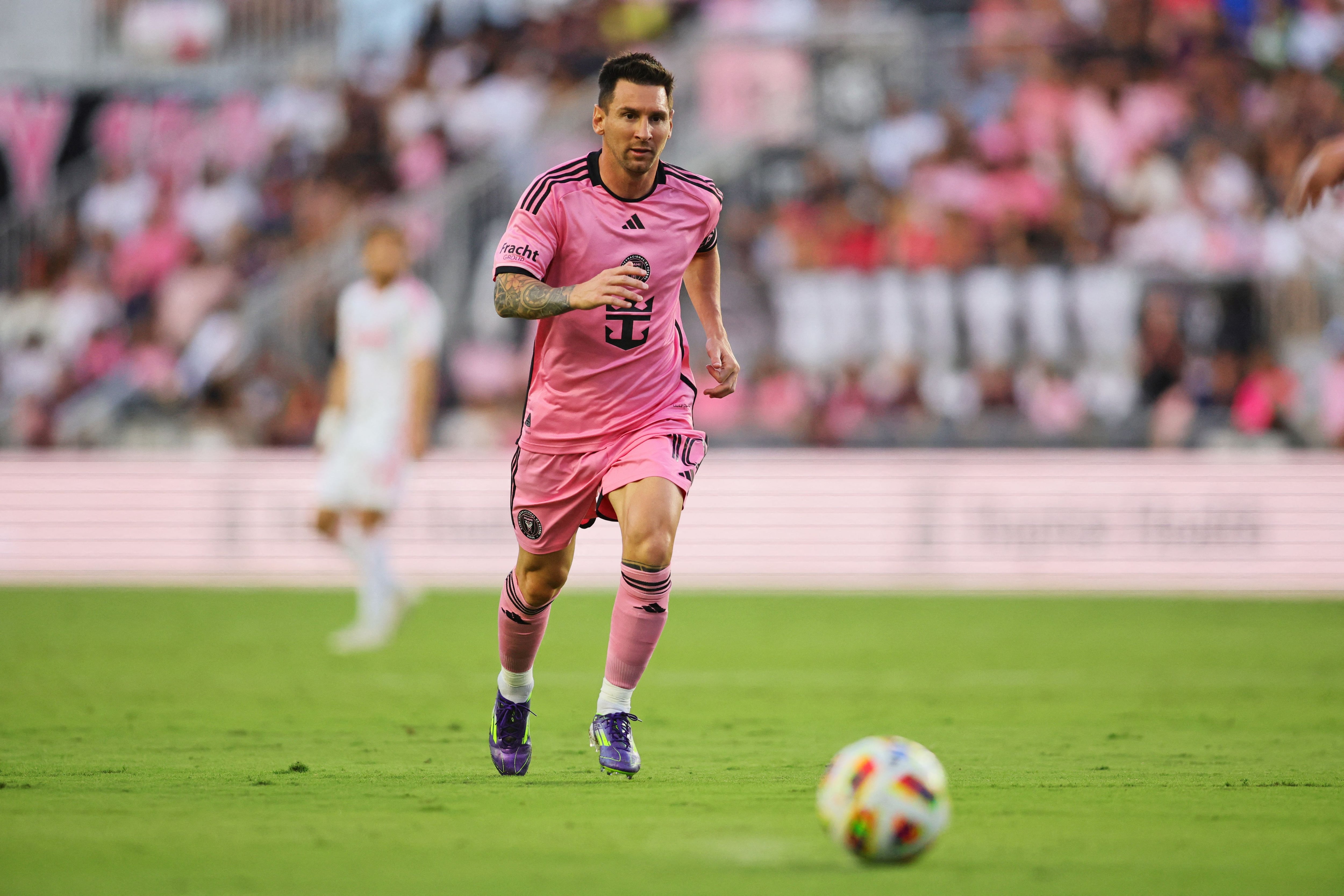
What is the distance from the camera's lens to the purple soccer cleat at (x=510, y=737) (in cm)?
619

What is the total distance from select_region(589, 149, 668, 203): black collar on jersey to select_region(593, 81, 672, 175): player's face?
14 cm

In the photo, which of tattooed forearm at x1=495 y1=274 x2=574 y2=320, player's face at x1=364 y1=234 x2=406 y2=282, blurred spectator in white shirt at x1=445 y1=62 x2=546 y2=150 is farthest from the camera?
blurred spectator in white shirt at x1=445 y1=62 x2=546 y2=150

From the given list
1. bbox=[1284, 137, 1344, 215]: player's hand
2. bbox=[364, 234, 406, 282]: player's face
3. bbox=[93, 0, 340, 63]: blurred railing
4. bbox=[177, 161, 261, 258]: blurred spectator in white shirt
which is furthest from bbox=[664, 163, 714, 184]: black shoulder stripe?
bbox=[93, 0, 340, 63]: blurred railing

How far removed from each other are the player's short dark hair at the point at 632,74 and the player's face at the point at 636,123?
0.02 metres

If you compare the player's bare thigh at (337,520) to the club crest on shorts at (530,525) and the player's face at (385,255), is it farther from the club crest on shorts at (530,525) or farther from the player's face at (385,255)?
the club crest on shorts at (530,525)

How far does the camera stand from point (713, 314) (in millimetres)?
6762

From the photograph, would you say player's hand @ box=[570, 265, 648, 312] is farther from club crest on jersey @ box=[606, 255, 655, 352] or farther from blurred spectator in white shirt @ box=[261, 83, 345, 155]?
blurred spectator in white shirt @ box=[261, 83, 345, 155]

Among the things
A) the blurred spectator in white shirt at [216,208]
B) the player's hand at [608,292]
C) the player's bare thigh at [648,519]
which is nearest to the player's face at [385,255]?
the player's bare thigh at [648,519]

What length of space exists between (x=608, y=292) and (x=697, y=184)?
1.04 metres

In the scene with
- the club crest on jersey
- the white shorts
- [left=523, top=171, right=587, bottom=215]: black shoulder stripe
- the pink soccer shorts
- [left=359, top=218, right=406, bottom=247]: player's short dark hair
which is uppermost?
[left=523, top=171, right=587, bottom=215]: black shoulder stripe

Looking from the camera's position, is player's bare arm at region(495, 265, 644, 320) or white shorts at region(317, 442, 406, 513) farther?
white shorts at region(317, 442, 406, 513)

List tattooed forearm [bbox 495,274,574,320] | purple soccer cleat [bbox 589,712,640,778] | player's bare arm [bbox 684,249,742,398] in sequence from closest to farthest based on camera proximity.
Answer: tattooed forearm [bbox 495,274,574,320]
purple soccer cleat [bbox 589,712,640,778]
player's bare arm [bbox 684,249,742,398]

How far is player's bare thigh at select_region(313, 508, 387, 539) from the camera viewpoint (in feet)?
37.2

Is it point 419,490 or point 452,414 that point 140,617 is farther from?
point 452,414
